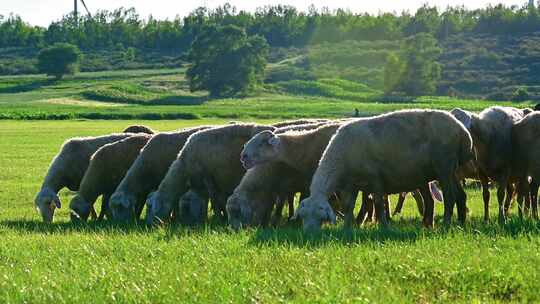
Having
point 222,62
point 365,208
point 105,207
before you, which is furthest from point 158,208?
point 222,62

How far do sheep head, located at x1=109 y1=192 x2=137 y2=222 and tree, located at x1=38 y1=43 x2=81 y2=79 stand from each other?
137386 millimetres

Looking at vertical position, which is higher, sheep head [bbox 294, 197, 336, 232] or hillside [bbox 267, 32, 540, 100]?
sheep head [bbox 294, 197, 336, 232]

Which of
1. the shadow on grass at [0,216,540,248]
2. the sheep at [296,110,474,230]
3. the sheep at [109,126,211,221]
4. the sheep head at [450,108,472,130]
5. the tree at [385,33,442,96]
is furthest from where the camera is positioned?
the tree at [385,33,442,96]

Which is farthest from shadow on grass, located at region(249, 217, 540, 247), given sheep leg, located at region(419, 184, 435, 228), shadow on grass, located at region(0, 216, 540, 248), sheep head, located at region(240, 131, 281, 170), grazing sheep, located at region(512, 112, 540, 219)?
sheep head, located at region(240, 131, 281, 170)

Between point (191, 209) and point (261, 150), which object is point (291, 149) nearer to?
point (261, 150)

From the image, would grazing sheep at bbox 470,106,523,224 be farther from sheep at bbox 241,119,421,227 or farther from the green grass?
the green grass

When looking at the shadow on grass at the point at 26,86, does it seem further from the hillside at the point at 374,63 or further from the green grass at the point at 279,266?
the green grass at the point at 279,266

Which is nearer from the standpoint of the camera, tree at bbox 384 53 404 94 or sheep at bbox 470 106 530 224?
sheep at bbox 470 106 530 224

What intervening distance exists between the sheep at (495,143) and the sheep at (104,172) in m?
7.96

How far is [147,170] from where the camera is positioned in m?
18.5

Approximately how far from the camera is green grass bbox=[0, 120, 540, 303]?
8.35 m

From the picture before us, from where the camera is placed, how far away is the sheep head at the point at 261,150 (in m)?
15.6

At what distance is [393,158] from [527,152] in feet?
8.57

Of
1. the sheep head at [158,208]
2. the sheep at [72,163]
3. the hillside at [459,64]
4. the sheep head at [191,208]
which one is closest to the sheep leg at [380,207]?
the sheep head at [191,208]
